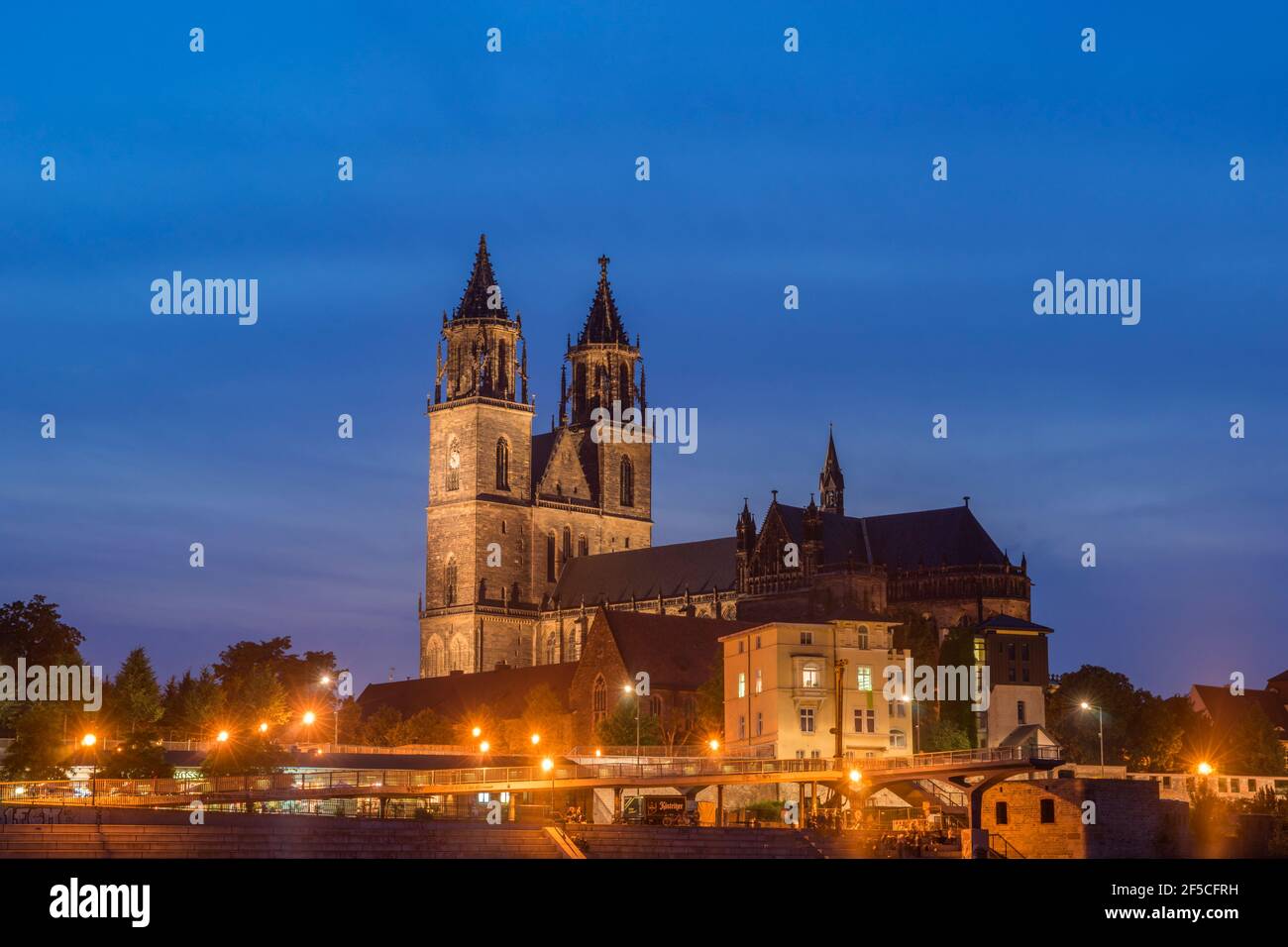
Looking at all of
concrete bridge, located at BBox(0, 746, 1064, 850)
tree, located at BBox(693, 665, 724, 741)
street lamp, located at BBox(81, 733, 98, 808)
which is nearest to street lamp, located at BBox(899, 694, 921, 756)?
tree, located at BBox(693, 665, 724, 741)

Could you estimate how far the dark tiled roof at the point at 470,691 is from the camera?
152m

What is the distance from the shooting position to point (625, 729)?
121625 millimetres

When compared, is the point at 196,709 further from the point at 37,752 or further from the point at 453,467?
the point at 453,467

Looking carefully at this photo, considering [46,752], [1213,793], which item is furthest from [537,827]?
[1213,793]

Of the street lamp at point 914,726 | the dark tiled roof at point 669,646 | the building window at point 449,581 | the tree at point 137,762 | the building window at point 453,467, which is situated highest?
the building window at point 453,467

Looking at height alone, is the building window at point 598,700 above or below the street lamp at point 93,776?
above

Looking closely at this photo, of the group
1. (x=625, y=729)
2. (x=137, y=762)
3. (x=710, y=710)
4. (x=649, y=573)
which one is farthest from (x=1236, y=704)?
(x=137, y=762)

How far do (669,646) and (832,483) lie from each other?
5395 cm

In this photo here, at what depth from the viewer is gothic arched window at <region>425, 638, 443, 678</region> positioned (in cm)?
18988

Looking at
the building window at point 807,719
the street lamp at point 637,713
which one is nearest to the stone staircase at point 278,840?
the street lamp at point 637,713

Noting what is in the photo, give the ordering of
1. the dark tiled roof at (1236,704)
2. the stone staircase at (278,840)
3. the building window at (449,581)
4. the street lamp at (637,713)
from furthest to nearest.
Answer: the building window at (449,581) → the dark tiled roof at (1236,704) → the street lamp at (637,713) → the stone staircase at (278,840)

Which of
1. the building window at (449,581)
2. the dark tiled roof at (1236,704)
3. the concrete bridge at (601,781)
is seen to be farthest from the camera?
the building window at (449,581)

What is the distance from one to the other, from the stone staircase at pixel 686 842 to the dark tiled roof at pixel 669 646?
51.9 metres

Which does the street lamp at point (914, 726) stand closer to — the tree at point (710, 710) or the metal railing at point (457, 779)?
the tree at point (710, 710)
